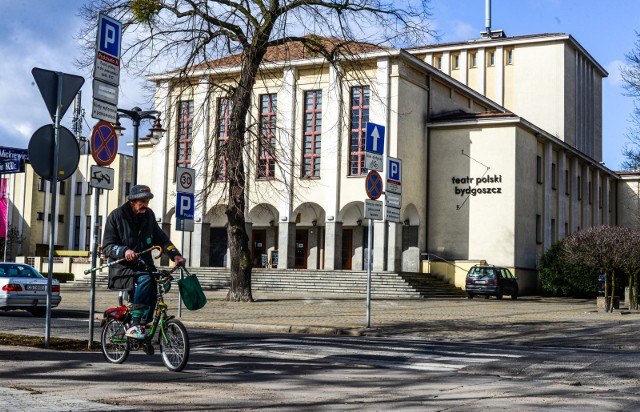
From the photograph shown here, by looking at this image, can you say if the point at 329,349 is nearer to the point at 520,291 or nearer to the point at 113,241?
the point at 113,241

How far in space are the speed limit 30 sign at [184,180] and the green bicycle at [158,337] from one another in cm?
1037

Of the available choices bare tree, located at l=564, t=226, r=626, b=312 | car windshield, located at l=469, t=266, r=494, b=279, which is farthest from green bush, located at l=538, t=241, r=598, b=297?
bare tree, located at l=564, t=226, r=626, b=312

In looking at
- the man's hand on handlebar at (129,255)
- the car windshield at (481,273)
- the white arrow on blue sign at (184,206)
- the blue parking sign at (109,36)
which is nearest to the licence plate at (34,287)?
the white arrow on blue sign at (184,206)

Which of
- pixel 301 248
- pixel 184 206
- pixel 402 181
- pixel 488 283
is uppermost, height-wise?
pixel 402 181

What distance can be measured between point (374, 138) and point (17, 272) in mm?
9395

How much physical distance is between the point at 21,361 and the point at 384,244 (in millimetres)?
36072

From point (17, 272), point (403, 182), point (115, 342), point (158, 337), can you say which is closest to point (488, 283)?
point (403, 182)

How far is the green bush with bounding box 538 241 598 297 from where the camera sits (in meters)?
42.8

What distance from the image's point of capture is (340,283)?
4144 cm

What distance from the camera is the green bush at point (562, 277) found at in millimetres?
42781

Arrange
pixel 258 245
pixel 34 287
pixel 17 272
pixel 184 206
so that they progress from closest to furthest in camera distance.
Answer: pixel 34 287
pixel 184 206
pixel 17 272
pixel 258 245

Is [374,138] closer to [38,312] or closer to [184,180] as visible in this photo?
[184,180]

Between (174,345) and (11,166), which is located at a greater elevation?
(11,166)

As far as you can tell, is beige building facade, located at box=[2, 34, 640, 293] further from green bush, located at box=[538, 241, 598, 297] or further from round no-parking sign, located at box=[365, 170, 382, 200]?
round no-parking sign, located at box=[365, 170, 382, 200]
